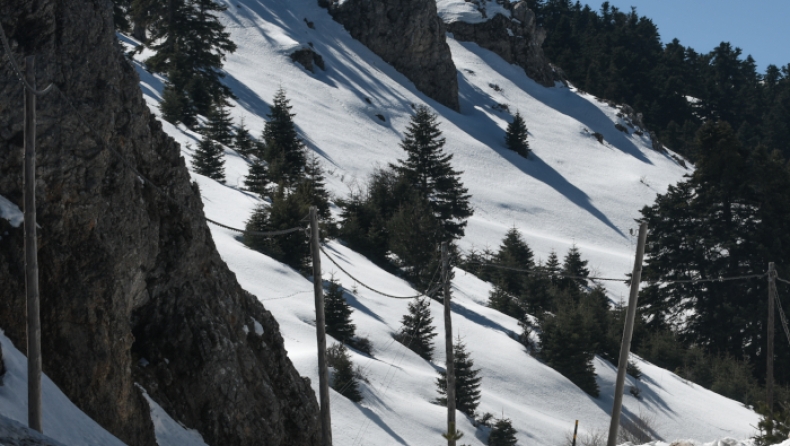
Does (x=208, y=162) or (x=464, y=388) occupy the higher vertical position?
(x=208, y=162)

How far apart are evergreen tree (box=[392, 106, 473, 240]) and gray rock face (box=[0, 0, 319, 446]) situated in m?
27.9

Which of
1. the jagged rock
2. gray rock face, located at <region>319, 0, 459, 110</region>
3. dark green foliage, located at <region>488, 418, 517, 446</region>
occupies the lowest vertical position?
dark green foliage, located at <region>488, 418, 517, 446</region>

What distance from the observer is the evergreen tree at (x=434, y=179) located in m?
40.4

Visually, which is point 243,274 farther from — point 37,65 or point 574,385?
point 37,65

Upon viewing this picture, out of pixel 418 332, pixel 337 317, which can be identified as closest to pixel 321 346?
pixel 337 317

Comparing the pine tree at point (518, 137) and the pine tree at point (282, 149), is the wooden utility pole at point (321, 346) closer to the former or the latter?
the pine tree at point (282, 149)

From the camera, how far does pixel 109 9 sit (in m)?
10.8

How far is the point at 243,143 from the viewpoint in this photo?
137 ft

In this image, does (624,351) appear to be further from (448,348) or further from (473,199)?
(473,199)

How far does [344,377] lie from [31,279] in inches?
442

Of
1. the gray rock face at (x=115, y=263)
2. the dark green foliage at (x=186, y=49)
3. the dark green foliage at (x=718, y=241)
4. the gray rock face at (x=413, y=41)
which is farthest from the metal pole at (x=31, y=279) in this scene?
the gray rock face at (x=413, y=41)

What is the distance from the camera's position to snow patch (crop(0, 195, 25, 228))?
30.1 feet

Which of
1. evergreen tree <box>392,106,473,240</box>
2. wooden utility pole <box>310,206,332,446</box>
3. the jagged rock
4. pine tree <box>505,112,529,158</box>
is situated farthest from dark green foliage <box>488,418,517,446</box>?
the jagged rock

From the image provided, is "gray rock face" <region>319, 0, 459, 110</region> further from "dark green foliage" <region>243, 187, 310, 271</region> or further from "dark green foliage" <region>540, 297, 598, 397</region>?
"dark green foliage" <region>243, 187, 310, 271</region>
